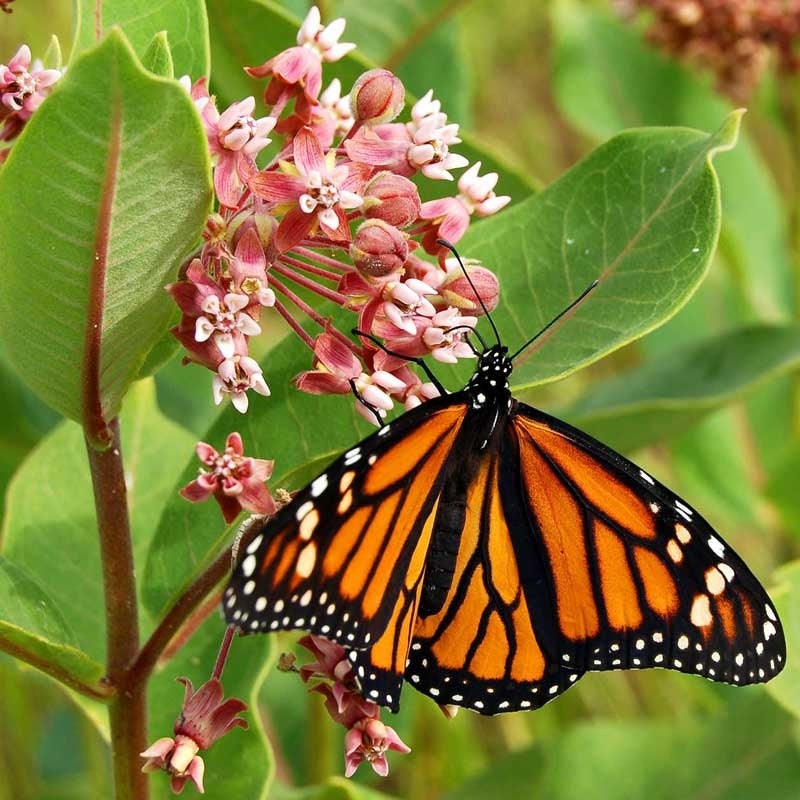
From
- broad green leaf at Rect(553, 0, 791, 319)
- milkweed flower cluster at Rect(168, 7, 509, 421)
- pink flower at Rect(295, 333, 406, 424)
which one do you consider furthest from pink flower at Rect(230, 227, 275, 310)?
broad green leaf at Rect(553, 0, 791, 319)

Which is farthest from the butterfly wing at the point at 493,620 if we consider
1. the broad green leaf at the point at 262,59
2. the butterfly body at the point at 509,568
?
the broad green leaf at the point at 262,59

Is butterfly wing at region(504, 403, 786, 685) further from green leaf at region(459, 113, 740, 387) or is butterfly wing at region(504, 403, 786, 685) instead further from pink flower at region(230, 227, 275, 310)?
pink flower at region(230, 227, 275, 310)

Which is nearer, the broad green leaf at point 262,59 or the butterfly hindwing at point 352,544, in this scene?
the butterfly hindwing at point 352,544

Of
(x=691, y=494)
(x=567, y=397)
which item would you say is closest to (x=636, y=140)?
(x=691, y=494)

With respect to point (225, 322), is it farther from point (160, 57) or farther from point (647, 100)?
point (647, 100)

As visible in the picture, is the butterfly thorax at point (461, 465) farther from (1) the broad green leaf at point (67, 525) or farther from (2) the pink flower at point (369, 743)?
(1) the broad green leaf at point (67, 525)

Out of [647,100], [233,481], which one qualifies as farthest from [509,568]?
[647,100]

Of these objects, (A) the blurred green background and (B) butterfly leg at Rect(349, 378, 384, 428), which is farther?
(A) the blurred green background
